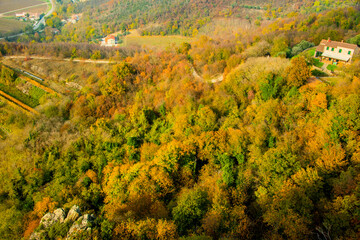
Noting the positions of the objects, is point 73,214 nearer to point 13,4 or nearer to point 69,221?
point 69,221

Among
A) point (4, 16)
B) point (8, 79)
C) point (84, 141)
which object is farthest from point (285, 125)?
point (4, 16)

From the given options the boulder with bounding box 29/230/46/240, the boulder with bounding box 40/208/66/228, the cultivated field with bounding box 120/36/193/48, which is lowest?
the cultivated field with bounding box 120/36/193/48

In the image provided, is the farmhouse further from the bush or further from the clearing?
the clearing

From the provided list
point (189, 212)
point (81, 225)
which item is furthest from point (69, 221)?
point (189, 212)

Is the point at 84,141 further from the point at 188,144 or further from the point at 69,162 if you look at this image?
the point at 188,144

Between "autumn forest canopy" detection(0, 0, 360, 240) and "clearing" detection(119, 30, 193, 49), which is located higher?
"autumn forest canopy" detection(0, 0, 360, 240)

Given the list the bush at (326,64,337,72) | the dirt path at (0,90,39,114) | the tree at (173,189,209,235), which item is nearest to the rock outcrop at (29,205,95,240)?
the tree at (173,189,209,235)

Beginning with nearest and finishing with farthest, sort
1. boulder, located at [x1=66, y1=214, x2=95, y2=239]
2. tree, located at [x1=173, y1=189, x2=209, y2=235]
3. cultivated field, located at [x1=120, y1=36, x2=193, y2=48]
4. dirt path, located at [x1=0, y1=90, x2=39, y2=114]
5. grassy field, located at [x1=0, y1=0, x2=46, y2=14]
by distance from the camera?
A: 1. boulder, located at [x1=66, y1=214, x2=95, y2=239]
2. tree, located at [x1=173, y1=189, x2=209, y2=235]
3. dirt path, located at [x1=0, y1=90, x2=39, y2=114]
4. cultivated field, located at [x1=120, y1=36, x2=193, y2=48]
5. grassy field, located at [x1=0, y1=0, x2=46, y2=14]
